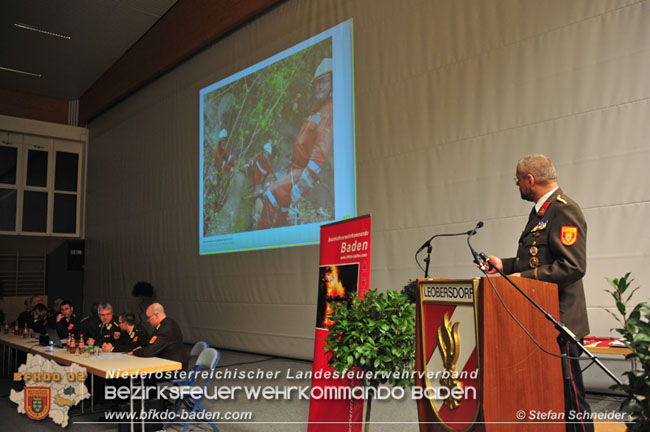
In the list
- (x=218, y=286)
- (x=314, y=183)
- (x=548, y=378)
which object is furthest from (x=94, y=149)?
(x=548, y=378)

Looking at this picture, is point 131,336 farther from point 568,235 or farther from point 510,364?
point 568,235

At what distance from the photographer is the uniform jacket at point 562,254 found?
232 centimetres

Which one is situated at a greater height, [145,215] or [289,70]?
[289,70]

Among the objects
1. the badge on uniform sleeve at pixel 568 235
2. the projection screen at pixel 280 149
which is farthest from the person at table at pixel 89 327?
the badge on uniform sleeve at pixel 568 235

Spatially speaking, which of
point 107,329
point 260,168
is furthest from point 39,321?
point 260,168

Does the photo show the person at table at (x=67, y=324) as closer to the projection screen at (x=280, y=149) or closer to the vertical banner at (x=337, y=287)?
the projection screen at (x=280, y=149)

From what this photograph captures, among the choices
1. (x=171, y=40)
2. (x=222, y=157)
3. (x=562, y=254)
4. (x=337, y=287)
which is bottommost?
(x=337, y=287)

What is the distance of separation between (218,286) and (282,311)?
1823 millimetres

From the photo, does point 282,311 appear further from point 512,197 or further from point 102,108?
point 102,108

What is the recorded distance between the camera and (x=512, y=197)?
4941 millimetres

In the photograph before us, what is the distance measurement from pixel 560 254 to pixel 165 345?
346cm

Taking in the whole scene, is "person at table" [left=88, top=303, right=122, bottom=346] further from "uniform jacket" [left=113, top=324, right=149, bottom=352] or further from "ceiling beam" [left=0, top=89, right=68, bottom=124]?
"ceiling beam" [left=0, top=89, right=68, bottom=124]

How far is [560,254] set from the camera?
2.36 metres

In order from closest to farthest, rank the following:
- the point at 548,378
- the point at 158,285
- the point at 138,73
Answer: the point at 548,378, the point at 158,285, the point at 138,73
